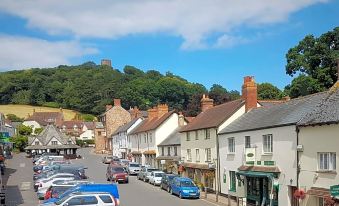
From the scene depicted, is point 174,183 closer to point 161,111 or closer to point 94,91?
point 161,111

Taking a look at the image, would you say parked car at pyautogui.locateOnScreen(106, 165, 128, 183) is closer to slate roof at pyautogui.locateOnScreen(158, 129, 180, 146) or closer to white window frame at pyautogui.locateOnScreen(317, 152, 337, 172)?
slate roof at pyautogui.locateOnScreen(158, 129, 180, 146)

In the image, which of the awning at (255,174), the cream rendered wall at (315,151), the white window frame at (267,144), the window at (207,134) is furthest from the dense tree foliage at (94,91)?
the cream rendered wall at (315,151)

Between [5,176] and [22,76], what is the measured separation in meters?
129

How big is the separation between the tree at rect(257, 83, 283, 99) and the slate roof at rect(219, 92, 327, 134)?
48.9 meters

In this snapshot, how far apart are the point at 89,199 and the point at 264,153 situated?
1404cm

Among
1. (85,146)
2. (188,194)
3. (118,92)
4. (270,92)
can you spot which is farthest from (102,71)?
(188,194)

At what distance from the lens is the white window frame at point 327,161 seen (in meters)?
24.0

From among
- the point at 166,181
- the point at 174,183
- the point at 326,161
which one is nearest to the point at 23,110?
the point at 166,181

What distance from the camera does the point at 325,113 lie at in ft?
83.6

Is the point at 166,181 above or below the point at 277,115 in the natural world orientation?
below

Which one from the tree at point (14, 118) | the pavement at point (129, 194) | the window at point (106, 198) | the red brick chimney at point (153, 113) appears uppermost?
the tree at point (14, 118)

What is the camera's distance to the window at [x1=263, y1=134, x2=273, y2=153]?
30.6 metres

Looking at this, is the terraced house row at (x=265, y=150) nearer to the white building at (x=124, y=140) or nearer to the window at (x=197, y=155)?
the window at (x=197, y=155)

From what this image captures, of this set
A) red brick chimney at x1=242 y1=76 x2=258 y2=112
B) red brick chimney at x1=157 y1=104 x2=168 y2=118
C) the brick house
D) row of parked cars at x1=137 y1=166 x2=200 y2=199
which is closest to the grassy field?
the brick house
